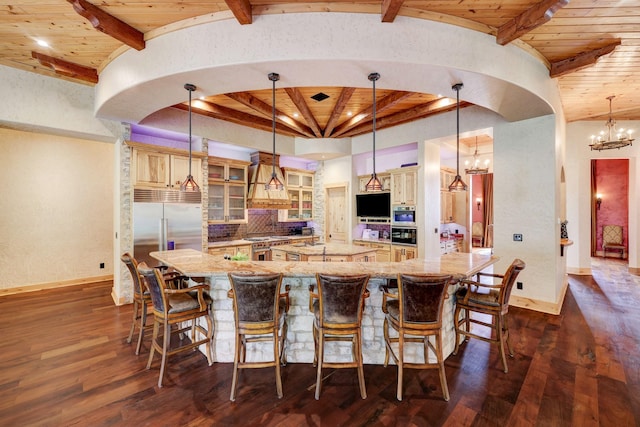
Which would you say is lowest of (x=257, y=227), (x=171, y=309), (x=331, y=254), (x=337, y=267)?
(x=171, y=309)

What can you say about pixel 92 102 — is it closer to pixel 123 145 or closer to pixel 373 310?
pixel 123 145

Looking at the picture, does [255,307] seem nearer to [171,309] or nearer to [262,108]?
[171,309]

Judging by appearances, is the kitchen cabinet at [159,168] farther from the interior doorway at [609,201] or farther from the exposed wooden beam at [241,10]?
the interior doorway at [609,201]

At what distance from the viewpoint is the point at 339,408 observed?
2230 millimetres

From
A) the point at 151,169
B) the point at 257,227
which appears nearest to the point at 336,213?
the point at 257,227

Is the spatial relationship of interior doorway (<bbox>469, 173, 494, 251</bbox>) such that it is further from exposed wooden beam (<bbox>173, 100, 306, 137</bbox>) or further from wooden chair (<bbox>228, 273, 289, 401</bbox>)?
wooden chair (<bbox>228, 273, 289, 401</bbox>)

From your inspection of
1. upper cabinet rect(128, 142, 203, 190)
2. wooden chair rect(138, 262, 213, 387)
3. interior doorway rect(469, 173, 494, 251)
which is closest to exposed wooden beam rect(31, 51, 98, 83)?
upper cabinet rect(128, 142, 203, 190)

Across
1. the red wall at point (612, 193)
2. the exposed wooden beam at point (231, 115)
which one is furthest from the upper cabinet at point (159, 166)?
the red wall at point (612, 193)

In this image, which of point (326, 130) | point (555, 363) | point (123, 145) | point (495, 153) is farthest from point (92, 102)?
point (555, 363)

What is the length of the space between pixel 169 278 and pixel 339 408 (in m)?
2.26

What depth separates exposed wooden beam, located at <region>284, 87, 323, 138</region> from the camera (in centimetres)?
418

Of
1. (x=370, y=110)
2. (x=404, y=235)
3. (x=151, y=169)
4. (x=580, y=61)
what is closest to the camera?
(x=580, y=61)

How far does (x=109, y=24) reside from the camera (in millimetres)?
2727

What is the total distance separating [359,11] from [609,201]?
1096 cm
